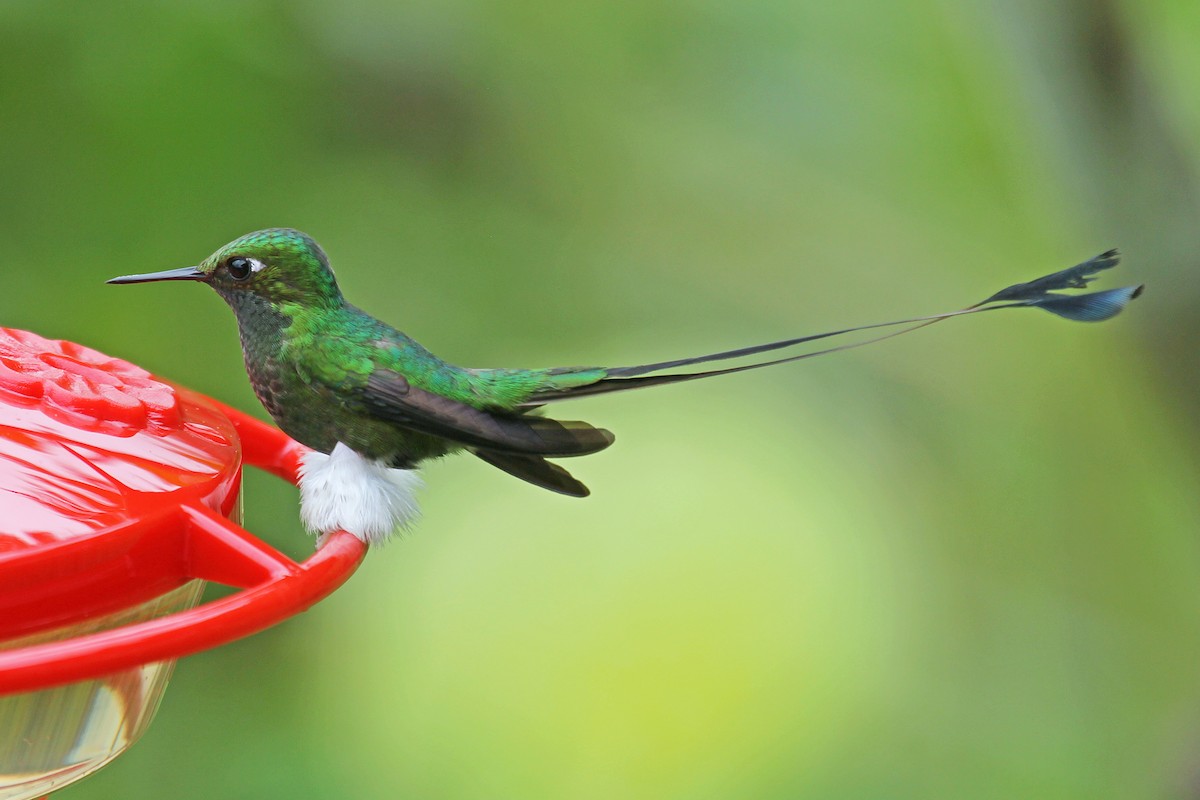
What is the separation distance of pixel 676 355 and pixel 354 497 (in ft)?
5.96

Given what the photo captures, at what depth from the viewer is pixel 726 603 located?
2699 millimetres

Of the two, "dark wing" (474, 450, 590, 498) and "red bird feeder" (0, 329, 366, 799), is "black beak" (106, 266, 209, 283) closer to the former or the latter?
"red bird feeder" (0, 329, 366, 799)

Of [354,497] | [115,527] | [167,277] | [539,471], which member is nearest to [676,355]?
[539,471]

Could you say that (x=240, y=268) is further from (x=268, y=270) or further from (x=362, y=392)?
(x=362, y=392)

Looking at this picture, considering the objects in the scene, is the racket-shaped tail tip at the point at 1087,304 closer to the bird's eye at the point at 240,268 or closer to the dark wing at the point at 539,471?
the dark wing at the point at 539,471

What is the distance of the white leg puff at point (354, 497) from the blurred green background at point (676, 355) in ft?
3.86

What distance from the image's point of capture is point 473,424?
4.55 feet

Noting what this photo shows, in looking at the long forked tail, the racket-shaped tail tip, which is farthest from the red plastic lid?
the racket-shaped tail tip

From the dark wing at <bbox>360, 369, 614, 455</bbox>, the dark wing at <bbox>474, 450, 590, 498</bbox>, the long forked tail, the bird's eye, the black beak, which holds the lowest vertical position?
the dark wing at <bbox>474, 450, 590, 498</bbox>

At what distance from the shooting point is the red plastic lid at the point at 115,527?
101 centimetres

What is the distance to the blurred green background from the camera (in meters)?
2.62

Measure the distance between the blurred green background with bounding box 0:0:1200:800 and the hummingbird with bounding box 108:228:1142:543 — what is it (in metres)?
1.19

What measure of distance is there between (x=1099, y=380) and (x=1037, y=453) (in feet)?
0.78

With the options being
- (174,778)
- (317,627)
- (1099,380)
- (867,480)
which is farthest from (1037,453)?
(174,778)
